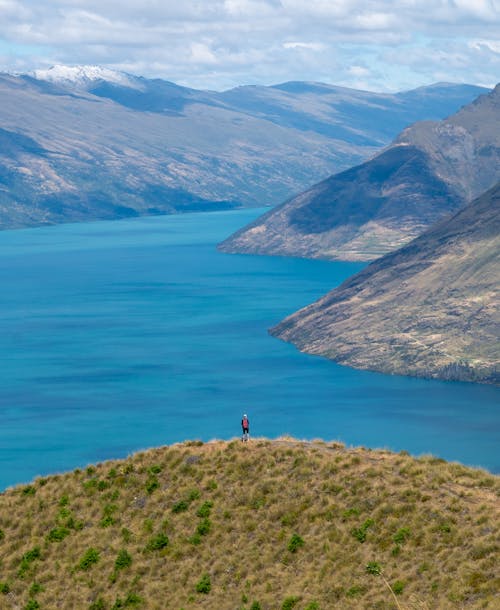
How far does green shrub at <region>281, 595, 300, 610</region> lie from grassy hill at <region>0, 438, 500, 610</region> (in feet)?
0.28

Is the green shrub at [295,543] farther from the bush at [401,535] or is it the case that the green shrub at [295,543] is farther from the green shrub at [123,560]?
the green shrub at [123,560]

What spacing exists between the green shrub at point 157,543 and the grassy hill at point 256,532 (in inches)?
3.3

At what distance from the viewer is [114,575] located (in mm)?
75625

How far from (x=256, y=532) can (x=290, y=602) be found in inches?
399

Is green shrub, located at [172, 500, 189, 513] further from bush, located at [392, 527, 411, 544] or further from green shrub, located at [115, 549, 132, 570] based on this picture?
bush, located at [392, 527, 411, 544]

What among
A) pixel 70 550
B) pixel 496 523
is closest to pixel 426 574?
pixel 496 523

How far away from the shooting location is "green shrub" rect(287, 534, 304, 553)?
240 ft

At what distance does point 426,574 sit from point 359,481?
1314cm

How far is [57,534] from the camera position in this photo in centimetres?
8219

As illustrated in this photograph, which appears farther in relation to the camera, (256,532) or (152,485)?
(152,485)

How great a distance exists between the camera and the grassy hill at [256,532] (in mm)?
66812

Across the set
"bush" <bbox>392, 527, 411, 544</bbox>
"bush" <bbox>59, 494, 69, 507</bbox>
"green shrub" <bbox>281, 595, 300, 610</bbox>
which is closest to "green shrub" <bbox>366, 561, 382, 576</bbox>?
"bush" <bbox>392, 527, 411, 544</bbox>

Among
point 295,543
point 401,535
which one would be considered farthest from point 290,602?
point 401,535

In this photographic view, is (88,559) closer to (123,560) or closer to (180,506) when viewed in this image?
(123,560)
